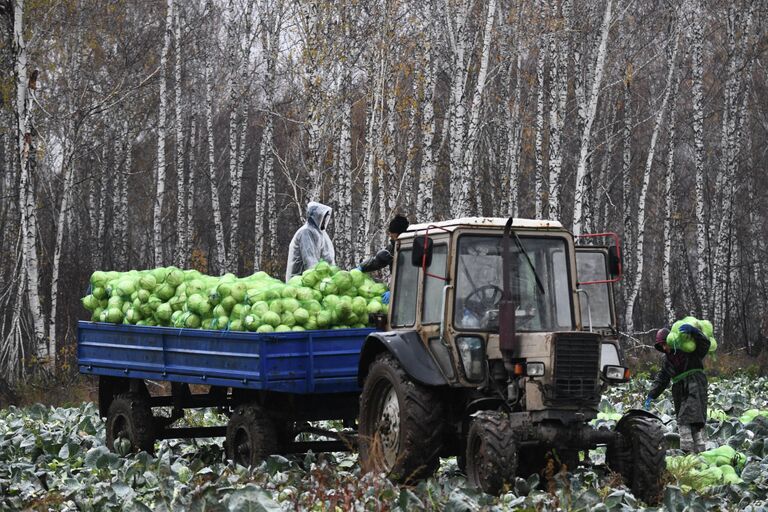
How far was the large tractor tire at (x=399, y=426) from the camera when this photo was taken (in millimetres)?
8703

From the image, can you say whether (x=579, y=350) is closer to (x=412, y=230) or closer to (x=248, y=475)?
(x=412, y=230)

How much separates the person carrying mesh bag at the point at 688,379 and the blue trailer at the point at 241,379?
118 inches

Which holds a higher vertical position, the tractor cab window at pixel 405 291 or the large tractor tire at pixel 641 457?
the tractor cab window at pixel 405 291

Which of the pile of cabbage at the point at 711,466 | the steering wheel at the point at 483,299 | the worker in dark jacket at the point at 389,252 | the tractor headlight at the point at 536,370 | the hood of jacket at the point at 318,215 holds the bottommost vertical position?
the pile of cabbage at the point at 711,466

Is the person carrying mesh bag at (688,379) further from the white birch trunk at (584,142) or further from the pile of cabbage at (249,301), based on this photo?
the white birch trunk at (584,142)

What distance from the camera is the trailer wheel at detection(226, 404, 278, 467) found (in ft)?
33.7

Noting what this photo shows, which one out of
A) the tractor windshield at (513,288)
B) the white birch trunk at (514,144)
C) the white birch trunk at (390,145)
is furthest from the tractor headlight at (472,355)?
the white birch trunk at (514,144)

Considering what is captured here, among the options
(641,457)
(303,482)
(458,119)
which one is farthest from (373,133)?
(641,457)

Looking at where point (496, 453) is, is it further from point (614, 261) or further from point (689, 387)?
point (689, 387)

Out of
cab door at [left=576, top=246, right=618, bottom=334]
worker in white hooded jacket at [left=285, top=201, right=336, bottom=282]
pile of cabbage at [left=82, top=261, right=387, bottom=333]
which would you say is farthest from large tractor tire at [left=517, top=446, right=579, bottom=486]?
worker in white hooded jacket at [left=285, top=201, right=336, bottom=282]

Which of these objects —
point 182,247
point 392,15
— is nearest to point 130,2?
point 182,247

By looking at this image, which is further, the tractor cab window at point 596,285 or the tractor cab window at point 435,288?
the tractor cab window at point 596,285

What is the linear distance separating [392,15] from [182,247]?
6.86 meters

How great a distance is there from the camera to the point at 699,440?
11.2m
